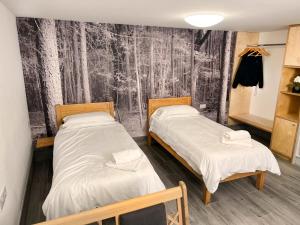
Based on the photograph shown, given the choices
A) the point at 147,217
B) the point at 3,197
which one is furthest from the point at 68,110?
the point at 147,217

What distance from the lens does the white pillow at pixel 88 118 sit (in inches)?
125

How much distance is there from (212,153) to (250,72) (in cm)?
255

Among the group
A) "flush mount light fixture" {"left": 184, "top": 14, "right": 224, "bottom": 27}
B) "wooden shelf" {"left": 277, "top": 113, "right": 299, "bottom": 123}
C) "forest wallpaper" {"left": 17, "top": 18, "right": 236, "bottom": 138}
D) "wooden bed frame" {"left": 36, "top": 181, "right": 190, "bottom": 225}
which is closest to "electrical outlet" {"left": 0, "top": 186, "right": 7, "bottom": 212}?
"wooden bed frame" {"left": 36, "top": 181, "right": 190, "bottom": 225}

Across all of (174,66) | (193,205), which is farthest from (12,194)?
(174,66)

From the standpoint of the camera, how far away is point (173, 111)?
3.78 m

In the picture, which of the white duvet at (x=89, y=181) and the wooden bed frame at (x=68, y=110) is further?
the wooden bed frame at (x=68, y=110)

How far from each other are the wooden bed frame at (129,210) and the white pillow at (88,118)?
2.09 metres

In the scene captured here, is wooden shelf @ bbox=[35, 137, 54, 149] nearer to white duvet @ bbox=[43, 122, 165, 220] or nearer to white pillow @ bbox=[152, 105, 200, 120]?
white duvet @ bbox=[43, 122, 165, 220]

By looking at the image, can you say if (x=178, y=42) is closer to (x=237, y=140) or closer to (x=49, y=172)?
(x=237, y=140)

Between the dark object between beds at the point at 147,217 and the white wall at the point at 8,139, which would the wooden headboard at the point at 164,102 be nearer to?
the white wall at the point at 8,139

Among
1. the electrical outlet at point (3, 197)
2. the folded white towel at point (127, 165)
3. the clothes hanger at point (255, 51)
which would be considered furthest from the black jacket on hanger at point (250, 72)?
the electrical outlet at point (3, 197)

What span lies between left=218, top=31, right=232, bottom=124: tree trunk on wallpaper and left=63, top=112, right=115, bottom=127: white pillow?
235 centimetres

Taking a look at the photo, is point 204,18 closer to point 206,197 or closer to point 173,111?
point 173,111

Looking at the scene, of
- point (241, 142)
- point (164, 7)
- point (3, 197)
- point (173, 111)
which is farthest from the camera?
point (173, 111)
